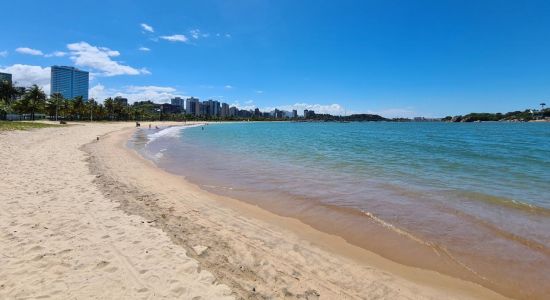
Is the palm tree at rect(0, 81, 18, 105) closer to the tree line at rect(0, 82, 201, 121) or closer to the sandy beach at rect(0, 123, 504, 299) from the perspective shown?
the tree line at rect(0, 82, 201, 121)

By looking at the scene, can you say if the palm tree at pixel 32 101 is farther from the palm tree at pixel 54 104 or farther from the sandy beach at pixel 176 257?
the sandy beach at pixel 176 257

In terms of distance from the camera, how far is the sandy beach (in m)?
4.60

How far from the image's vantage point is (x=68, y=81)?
186125mm

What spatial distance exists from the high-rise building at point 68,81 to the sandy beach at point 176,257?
202 meters

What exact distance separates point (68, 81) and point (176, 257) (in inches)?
8660

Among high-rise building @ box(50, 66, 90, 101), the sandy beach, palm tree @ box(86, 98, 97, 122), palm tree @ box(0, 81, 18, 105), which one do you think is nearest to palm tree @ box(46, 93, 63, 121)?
palm tree @ box(0, 81, 18, 105)

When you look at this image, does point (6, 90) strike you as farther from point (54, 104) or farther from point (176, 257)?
point (176, 257)

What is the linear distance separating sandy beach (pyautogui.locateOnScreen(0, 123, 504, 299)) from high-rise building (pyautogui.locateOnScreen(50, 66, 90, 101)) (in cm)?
20216

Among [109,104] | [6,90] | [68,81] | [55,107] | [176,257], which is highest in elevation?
[68,81]

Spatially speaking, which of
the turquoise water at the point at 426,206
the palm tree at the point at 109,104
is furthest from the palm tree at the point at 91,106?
the turquoise water at the point at 426,206

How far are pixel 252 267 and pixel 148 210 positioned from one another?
4269 millimetres

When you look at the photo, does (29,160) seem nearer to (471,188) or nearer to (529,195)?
(471,188)

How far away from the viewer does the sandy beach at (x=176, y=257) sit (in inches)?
181

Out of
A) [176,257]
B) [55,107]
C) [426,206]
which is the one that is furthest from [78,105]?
[176,257]
